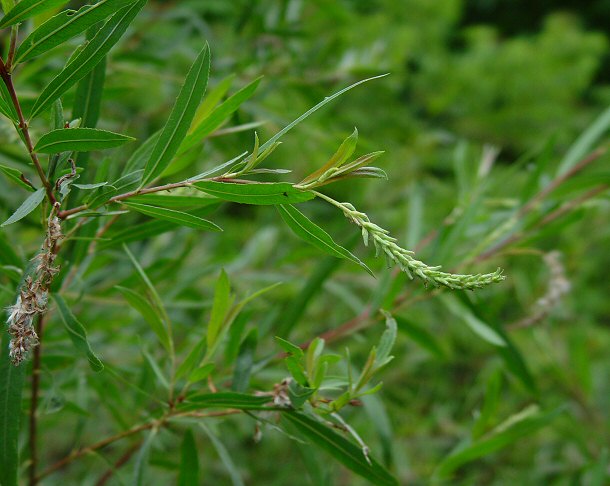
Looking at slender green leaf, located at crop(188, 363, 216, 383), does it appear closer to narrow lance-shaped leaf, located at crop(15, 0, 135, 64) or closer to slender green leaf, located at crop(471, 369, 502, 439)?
narrow lance-shaped leaf, located at crop(15, 0, 135, 64)

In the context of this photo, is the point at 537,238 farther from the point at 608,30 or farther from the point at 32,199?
the point at 608,30

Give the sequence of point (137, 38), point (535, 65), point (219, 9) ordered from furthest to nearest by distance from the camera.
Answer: point (535, 65)
point (219, 9)
point (137, 38)

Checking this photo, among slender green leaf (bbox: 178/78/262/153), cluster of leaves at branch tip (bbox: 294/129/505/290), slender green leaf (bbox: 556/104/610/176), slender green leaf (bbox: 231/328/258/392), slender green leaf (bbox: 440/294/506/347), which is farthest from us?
slender green leaf (bbox: 556/104/610/176)

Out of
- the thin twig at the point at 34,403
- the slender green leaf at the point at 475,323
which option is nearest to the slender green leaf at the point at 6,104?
the thin twig at the point at 34,403

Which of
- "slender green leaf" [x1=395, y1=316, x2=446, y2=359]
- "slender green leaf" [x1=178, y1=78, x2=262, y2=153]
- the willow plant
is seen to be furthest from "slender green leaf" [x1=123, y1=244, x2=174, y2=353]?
"slender green leaf" [x1=395, y1=316, x2=446, y2=359]

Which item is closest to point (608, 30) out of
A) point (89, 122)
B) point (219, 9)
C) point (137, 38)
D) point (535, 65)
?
point (535, 65)

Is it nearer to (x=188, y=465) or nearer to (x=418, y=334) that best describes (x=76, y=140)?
(x=188, y=465)
